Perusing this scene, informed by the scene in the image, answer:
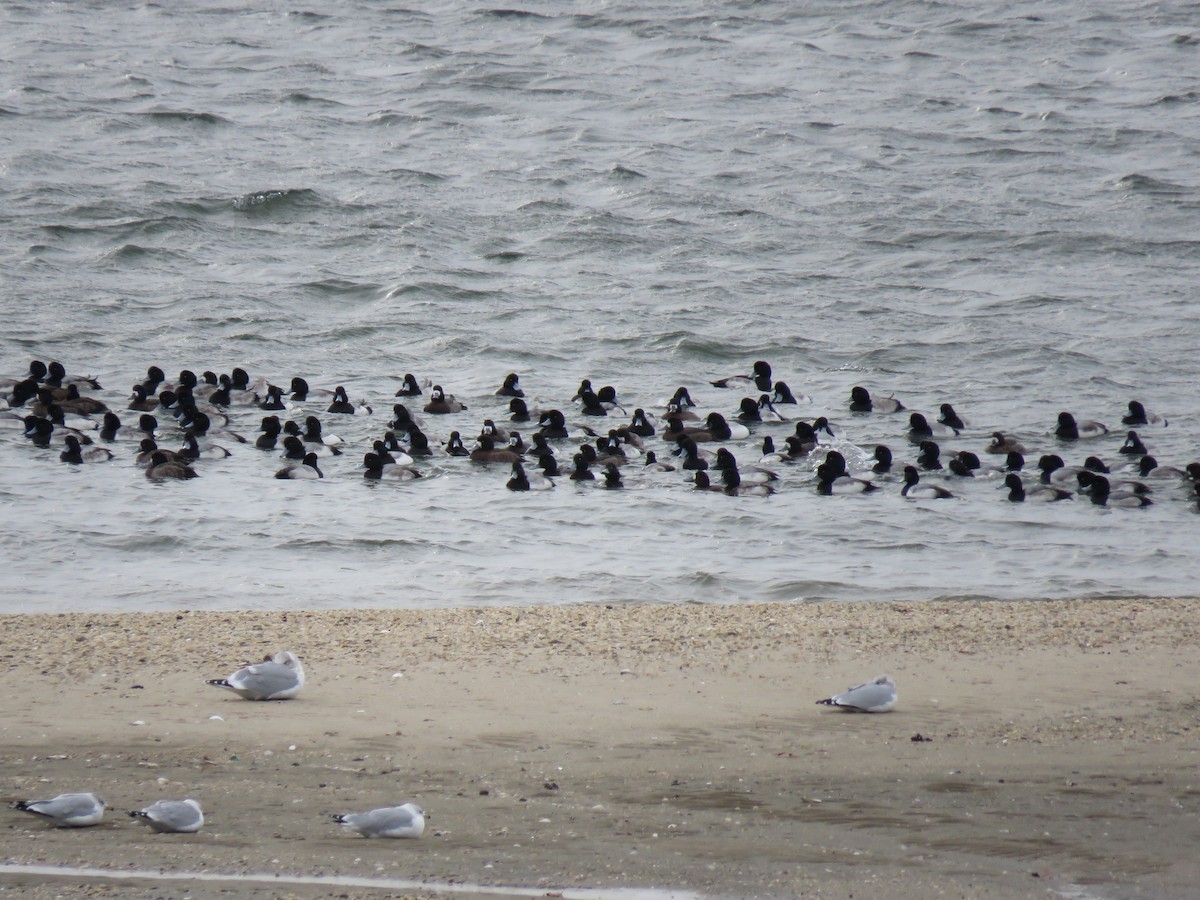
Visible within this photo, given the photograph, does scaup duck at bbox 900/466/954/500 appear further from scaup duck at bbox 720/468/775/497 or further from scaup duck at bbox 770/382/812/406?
scaup duck at bbox 770/382/812/406

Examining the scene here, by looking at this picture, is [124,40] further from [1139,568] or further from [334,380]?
[1139,568]

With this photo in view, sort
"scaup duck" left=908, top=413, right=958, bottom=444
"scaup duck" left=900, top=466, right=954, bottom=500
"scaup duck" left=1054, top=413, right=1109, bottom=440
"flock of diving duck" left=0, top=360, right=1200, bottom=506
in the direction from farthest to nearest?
"scaup duck" left=908, top=413, right=958, bottom=444 → "scaup duck" left=1054, top=413, right=1109, bottom=440 → "flock of diving duck" left=0, top=360, right=1200, bottom=506 → "scaup duck" left=900, top=466, right=954, bottom=500

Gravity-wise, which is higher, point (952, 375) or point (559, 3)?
point (559, 3)

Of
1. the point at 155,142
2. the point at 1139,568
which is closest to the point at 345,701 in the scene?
the point at 1139,568

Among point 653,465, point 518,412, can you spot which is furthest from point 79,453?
point 653,465

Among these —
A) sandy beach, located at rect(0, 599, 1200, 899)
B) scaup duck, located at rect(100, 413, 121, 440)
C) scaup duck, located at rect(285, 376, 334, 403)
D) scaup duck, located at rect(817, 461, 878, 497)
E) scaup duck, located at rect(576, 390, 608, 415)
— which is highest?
scaup duck, located at rect(285, 376, 334, 403)

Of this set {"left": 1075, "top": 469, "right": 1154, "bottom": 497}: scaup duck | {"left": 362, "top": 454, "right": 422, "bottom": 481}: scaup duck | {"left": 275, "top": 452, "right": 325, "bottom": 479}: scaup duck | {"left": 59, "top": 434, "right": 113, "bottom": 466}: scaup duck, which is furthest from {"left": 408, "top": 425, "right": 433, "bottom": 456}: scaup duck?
{"left": 1075, "top": 469, "right": 1154, "bottom": 497}: scaup duck

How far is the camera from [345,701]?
855 cm

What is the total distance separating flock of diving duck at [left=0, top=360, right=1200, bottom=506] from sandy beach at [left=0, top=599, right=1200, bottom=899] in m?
5.71

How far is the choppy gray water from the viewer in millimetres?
13859

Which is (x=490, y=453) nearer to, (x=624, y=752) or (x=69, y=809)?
(x=624, y=752)

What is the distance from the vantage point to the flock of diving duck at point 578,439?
16.6 metres

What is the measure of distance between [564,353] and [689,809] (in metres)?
17.9

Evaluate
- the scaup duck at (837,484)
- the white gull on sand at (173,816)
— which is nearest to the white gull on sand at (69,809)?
the white gull on sand at (173,816)
